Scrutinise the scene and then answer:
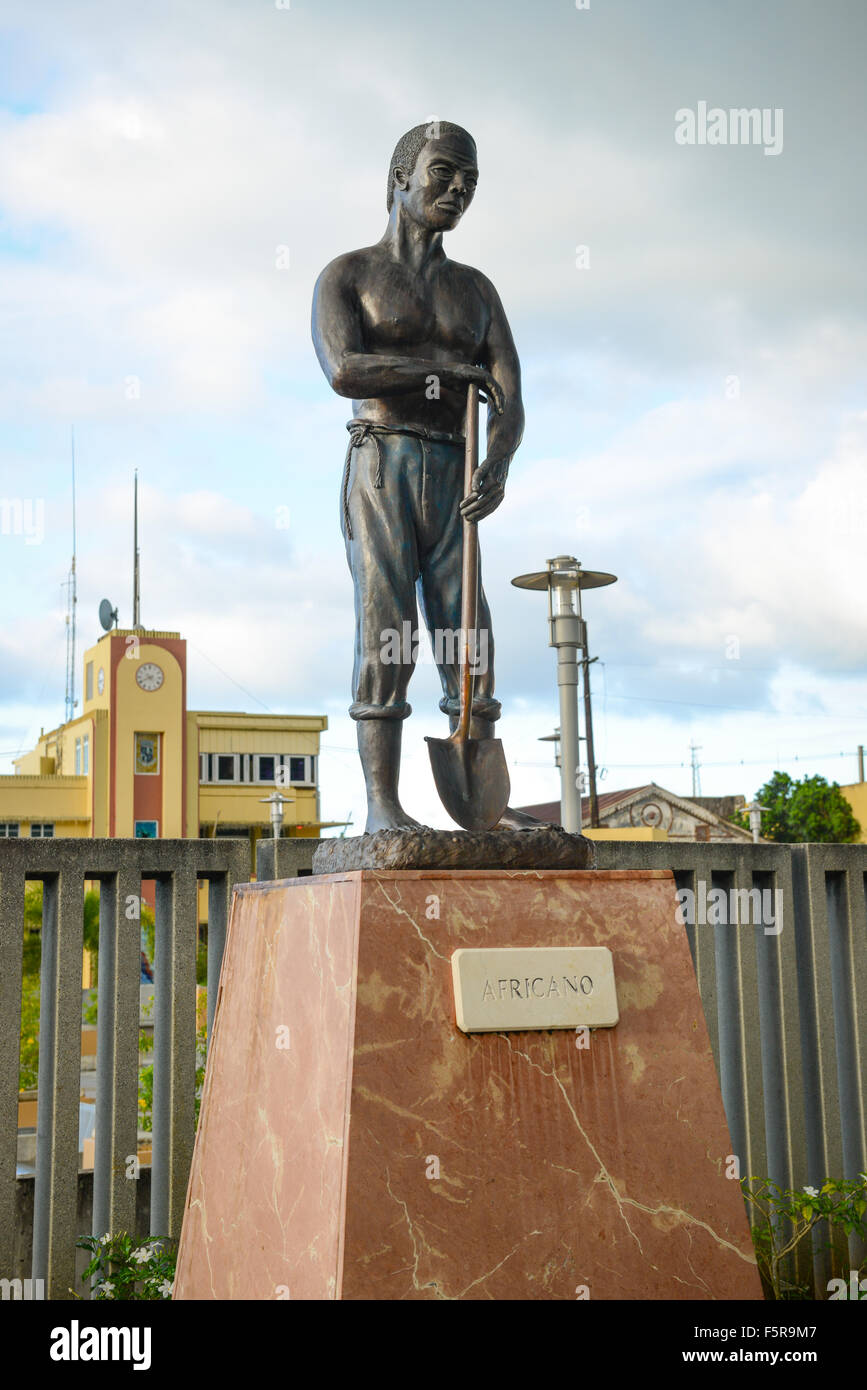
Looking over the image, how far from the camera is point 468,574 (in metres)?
3.85

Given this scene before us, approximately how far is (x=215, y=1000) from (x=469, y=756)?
63.0 inches

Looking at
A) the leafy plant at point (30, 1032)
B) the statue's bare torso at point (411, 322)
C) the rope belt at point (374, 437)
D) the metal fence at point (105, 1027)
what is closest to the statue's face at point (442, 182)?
the statue's bare torso at point (411, 322)

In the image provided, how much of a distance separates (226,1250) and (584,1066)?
1.15m

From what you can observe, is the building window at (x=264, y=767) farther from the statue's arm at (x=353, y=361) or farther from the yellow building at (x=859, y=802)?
the statue's arm at (x=353, y=361)

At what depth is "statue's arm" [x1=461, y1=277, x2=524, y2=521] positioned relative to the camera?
3.89 m

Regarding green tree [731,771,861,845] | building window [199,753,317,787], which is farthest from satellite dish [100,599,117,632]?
Result: green tree [731,771,861,845]

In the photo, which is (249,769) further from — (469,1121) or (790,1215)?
(469,1121)

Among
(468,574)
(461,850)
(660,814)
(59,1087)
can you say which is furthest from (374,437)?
(660,814)

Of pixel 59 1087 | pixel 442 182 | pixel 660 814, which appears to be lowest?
pixel 59 1087

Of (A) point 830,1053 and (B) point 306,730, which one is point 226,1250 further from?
(B) point 306,730

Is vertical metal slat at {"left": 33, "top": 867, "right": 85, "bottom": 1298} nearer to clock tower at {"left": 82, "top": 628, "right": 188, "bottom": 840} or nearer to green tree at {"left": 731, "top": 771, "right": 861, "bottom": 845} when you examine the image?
clock tower at {"left": 82, "top": 628, "right": 188, "bottom": 840}

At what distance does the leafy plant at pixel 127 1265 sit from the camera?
426 centimetres

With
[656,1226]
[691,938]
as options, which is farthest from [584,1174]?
[691,938]

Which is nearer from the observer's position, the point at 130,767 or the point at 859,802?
the point at 130,767
